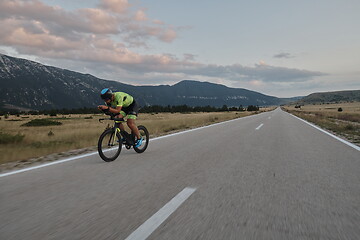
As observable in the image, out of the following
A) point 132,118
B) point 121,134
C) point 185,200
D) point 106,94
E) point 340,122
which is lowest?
point 340,122

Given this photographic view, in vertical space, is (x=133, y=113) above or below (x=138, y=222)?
above

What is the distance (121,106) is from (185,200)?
3433mm

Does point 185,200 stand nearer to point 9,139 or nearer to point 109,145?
point 109,145

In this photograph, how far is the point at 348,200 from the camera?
3340 mm

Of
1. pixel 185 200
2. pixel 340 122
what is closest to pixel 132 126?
pixel 185 200

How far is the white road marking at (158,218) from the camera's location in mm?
2357

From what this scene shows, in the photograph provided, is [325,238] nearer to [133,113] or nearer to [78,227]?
[78,227]

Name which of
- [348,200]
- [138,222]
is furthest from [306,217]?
[138,222]

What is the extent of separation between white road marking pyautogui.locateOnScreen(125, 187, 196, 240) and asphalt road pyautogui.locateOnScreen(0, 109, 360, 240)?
0.03 feet

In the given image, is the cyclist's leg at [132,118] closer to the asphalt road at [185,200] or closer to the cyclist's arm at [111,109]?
the cyclist's arm at [111,109]

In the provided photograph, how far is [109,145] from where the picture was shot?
6062 millimetres

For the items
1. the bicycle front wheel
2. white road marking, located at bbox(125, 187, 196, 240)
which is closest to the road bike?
the bicycle front wheel

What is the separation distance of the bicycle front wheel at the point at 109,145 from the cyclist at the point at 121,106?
35 centimetres

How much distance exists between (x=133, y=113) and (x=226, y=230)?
16.0 feet
